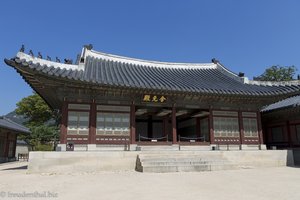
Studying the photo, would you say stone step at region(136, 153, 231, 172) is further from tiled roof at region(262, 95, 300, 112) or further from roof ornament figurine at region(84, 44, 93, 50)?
roof ornament figurine at region(84, 44, 93, 50)

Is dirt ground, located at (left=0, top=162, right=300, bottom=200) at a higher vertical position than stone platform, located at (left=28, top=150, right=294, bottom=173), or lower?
lower

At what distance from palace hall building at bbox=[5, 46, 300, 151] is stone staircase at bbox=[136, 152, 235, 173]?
1.64 meters

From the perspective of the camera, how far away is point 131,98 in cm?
1606

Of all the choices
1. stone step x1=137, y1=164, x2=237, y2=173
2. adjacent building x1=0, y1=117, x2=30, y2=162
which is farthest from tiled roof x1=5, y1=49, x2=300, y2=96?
adjacent building x1=0, y1=117, x2=30, y2=162

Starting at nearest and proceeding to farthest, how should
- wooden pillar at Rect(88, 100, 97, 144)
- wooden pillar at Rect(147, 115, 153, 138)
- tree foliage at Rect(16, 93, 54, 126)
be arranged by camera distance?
wooden pillar at Rect(88, 100, 97, 144), wooden pillar at Rect(147, 115, 153, 138), tree foliage at Rect(16, 93, 54, 126)

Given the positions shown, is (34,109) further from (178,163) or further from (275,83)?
(275,83)

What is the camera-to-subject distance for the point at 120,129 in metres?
15.6

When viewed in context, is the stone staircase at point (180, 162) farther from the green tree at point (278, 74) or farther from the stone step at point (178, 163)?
the green tree at point (278, 74)

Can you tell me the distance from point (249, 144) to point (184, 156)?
6204 millimetres

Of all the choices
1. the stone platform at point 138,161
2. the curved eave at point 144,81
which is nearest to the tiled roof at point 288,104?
the curved eave at point 144,81

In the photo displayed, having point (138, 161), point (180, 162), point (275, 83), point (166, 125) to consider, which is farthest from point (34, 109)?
point (275, 83)

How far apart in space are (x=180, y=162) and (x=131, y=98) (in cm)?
522

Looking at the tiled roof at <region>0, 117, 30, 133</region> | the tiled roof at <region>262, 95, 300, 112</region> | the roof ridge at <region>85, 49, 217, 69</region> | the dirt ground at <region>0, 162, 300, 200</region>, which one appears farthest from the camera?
the tiled roof at <region>0, 117, 30, 133</region>

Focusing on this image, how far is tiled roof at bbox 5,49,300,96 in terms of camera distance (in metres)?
13.8
